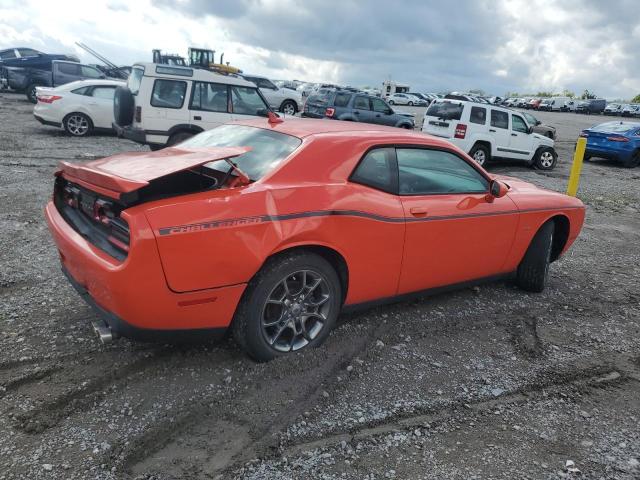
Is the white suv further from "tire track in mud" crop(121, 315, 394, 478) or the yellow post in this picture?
"tire track in mud" crop(121, 315, 394, 478)

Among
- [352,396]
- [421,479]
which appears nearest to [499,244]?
[352,396]

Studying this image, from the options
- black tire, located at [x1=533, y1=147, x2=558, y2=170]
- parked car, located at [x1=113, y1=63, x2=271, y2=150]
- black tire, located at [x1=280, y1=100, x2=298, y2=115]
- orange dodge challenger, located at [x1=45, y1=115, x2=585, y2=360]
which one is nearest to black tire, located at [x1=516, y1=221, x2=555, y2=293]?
orange dodge challenger, located at [x1=45, y1=115, x2=585, y2=360]

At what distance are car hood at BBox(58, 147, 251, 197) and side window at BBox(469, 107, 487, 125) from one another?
10.5 meters

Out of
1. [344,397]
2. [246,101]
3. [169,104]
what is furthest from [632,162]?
[344,397]

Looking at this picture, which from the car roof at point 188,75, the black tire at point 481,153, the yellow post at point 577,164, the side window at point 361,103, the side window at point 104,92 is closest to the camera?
the yellow post at point 577,164

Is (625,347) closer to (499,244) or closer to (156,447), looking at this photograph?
(499,244)

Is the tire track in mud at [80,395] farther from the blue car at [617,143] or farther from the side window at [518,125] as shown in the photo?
the blue car at [617,143]

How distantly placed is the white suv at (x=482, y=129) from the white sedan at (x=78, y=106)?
8.11 m

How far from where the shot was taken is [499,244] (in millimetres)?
4344

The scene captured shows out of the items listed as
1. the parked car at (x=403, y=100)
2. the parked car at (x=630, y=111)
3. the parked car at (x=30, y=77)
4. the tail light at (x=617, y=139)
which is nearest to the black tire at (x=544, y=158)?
the tail light at (x=617, y=139)

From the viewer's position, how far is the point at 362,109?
16.1 meters

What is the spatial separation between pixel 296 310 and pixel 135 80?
8.79 meters

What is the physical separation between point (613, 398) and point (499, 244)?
1.49 meters

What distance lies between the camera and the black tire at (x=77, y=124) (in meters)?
13.1
